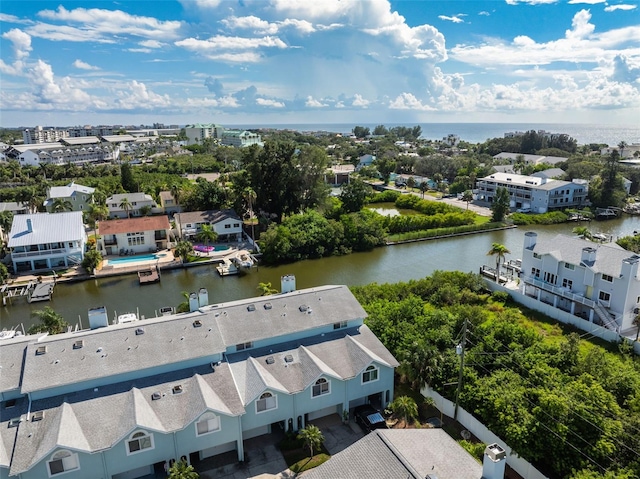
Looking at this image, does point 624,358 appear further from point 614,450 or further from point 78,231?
point 78,231

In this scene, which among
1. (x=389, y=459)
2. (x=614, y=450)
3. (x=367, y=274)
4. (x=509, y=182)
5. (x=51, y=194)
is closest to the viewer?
(x=389, y=459)

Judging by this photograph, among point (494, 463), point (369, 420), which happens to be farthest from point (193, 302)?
point (494, 463)

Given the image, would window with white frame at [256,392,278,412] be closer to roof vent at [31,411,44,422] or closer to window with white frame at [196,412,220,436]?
window with white frame at [196,412,220,436]

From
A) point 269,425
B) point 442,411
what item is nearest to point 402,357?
point 442,411

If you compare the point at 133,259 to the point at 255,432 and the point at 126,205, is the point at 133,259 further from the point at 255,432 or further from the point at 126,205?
the point at 255,432

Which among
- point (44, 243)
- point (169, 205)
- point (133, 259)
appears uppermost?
point (169, 205)
